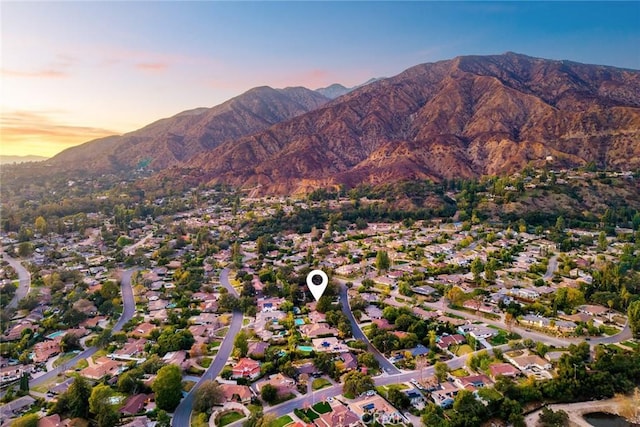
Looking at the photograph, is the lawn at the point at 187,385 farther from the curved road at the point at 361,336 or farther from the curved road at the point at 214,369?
the curved road at the point at 361,336

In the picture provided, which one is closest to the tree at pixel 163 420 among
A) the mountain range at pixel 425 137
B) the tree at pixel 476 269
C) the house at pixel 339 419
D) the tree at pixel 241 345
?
the tree at pixel 241 345

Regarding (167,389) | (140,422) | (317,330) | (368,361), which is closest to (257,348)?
(317,330)

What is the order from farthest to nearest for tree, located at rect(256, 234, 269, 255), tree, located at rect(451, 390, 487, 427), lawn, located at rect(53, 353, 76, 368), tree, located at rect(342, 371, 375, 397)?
tree, located at rect(256, 234, 269, 255) → lawn, located at rect(53, 353, 76, 368) → tree, located at rect(342, 371, 375, 397) → tree, located at rect(451, 390, 487, 427)

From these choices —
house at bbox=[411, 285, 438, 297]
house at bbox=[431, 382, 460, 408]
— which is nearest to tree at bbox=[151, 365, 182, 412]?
house at bbox=[431, 382, 460, 408]

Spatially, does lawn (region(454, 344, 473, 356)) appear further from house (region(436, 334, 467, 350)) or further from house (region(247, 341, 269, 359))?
house (region(247, 341, 269, 359))

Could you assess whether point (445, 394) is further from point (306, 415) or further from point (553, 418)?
point (306, 415)

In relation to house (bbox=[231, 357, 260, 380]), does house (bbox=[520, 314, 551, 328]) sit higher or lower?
lower
